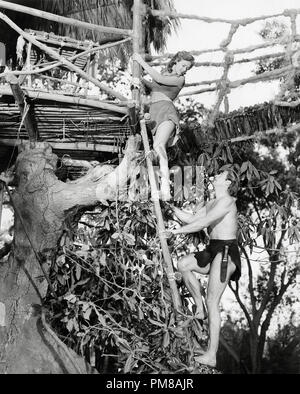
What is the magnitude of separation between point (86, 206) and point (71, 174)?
1.58 meters

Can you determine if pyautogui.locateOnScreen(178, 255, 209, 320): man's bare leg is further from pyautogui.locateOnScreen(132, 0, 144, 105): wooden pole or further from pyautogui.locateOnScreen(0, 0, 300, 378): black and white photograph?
pyautogui.locateOnScreen(132, 0, 144, 105): wooden pole

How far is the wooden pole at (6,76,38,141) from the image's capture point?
18.8 feet

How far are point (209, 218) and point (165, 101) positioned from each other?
1242 millimetres

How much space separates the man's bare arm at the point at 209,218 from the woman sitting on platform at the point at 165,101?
48 cm

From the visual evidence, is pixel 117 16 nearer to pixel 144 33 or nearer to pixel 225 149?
pixel 144 33

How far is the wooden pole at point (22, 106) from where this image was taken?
18.8 ft

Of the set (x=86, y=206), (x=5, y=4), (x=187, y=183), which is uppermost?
(x=5, y=4)

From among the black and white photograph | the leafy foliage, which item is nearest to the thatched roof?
the black and white photograph

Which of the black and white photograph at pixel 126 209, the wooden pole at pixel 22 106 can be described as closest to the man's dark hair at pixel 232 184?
the black and white photograph at pixel 126 209

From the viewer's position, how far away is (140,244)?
20.6 feet

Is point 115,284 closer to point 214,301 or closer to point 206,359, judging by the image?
point 214,301

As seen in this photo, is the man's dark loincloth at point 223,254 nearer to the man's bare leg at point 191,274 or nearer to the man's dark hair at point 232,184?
the man's bare leg at point 191,274

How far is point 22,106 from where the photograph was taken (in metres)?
6.11
